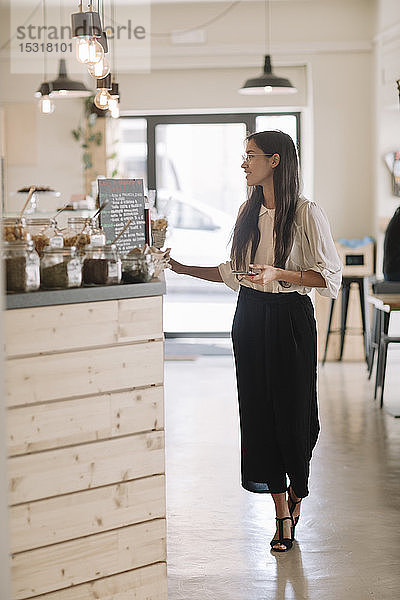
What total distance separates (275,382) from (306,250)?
0.58 metres

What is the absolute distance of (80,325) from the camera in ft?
9.66

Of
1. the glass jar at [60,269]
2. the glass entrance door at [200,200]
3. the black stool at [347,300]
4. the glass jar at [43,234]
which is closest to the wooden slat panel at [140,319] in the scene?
the glass jar at [60,269]

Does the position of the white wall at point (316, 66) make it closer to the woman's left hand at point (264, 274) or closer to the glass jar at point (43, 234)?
the woman's left hand at point (264, 274)

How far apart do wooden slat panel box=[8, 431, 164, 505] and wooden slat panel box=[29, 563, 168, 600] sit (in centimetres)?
34

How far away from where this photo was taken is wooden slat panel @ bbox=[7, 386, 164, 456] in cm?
282

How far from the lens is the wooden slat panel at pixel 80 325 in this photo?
9.22 ft

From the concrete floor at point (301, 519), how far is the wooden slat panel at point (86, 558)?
1.38 feet

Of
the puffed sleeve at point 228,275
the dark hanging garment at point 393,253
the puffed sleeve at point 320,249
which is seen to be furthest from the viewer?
the dark hanging garment at point 393,253

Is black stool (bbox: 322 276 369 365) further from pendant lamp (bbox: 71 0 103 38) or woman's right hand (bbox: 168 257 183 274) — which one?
pendant lamp (bbox: 71 0 103 38)

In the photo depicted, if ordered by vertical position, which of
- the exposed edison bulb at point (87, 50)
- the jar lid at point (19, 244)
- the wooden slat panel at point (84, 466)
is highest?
the exposed edison bulb at point (87, 50)

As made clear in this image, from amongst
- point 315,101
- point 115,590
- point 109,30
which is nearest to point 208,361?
point 315,101

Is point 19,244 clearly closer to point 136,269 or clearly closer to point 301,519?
point 136,269

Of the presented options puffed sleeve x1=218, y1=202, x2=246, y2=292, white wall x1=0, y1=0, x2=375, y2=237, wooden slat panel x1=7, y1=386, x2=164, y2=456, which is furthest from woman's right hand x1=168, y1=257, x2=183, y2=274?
white wall x1=0, y1=0, x2=375, y2=237


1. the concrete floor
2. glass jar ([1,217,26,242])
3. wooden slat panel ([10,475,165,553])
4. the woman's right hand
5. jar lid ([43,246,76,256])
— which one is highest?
glass jar ([1,217,26,242])
